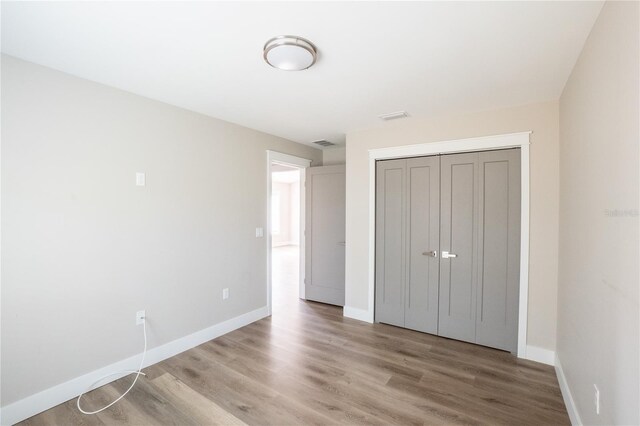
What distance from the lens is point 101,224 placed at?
2348 mm

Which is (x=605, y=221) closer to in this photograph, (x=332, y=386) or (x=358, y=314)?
(x=332, y=386)

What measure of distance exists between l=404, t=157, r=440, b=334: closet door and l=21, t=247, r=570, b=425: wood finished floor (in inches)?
9.5

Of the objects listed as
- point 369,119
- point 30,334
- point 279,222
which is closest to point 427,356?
point 369,119

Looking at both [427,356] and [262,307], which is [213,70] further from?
[427,356]

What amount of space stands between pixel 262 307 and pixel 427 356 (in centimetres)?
210

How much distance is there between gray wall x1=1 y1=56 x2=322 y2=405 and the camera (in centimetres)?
195

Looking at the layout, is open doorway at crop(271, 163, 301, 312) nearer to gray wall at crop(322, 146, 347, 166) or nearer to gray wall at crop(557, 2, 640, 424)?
gray wall at crop(322, 146, 347, 166)

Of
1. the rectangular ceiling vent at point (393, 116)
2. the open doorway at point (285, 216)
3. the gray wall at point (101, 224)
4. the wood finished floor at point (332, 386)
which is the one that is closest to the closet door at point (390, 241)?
the wood finished floor at point (332, 386)

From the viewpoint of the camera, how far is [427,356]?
2.84 metres

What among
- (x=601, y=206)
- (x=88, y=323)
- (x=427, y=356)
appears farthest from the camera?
(x=427, y=356)

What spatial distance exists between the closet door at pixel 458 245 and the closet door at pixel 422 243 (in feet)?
0.24

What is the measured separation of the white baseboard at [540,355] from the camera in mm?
2650

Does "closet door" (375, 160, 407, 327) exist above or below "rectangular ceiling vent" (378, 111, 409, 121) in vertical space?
below

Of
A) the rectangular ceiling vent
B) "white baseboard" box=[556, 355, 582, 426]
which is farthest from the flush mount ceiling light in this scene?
"white baseboard" box=[556, 355, 582, 426]
